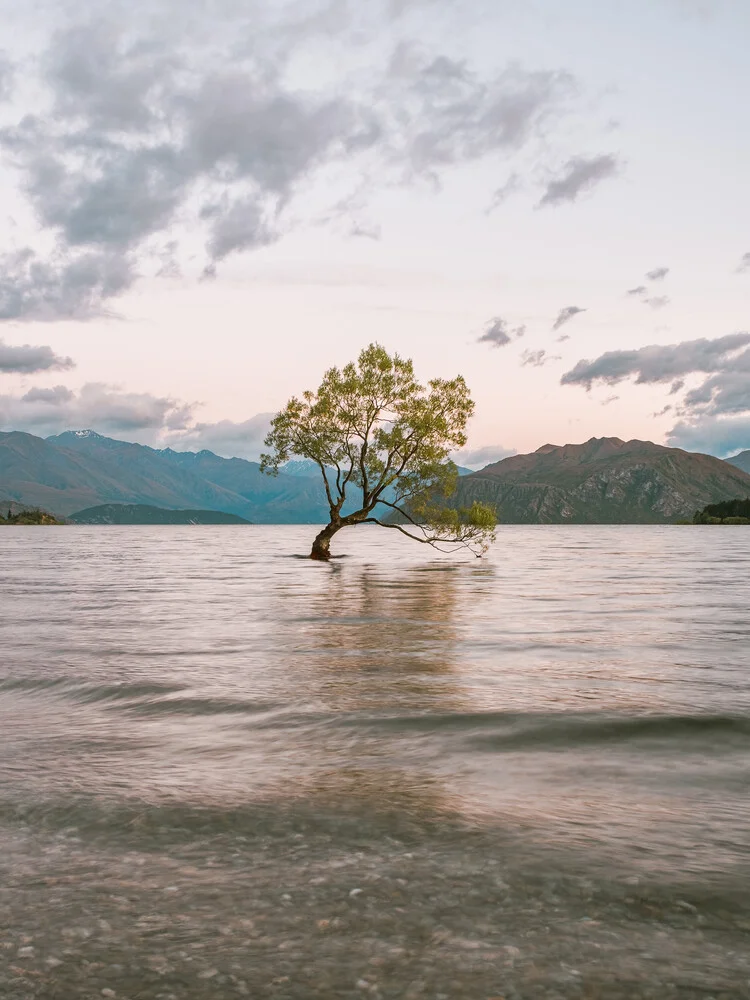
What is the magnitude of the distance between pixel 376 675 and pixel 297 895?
11649mm

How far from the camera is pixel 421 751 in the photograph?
11.4m

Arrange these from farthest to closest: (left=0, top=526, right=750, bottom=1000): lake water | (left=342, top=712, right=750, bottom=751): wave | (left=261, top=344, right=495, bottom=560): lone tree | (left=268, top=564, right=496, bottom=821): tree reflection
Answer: (left=261, top=344, right=495, bottom=560): lone tree → (left=342, top=712, right=750, bottom=751): wave → (left=268, top=564, right=496, bottom=821): tree reflection → (left=0, top=526, right=750, bottom=1000): lake water

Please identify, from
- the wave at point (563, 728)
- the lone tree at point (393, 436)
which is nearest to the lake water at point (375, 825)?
the wave at point (563, 728)

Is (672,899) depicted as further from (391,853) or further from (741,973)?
(391,853)

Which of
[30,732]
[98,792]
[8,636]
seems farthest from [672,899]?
[8,636]

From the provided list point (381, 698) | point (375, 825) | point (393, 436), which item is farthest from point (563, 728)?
point (393, 436)

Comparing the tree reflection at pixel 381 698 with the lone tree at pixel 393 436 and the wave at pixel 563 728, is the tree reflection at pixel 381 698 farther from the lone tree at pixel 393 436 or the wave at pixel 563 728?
the lone tree at pixel 393 436

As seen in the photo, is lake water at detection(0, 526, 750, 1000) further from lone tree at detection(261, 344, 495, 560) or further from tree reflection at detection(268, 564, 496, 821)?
lone tree at detection(261, 344, 495, 560)

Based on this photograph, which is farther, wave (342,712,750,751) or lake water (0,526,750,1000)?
wave (342,712,750,751)

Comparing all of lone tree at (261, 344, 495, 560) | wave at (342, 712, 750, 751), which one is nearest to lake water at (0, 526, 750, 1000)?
wave at (342, 712, 750, 751)

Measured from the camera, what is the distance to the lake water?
5.39 metres

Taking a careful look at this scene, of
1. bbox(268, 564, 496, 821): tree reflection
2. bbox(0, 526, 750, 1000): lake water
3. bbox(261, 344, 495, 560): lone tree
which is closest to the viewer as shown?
bbox(0, 526, 750, 1000): lake water

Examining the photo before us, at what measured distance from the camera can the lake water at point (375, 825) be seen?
5.39 m

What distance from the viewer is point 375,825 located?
8.12 m
